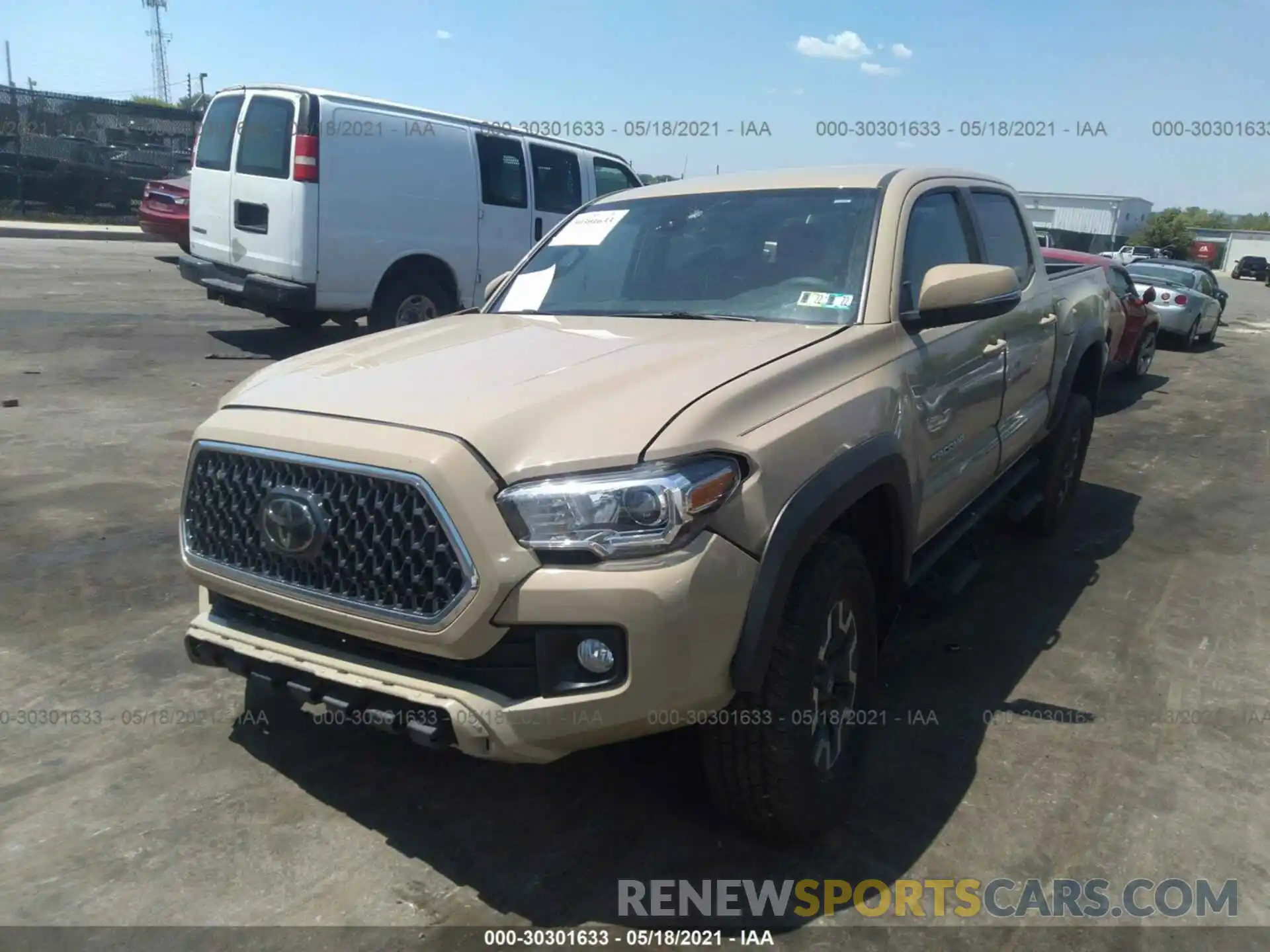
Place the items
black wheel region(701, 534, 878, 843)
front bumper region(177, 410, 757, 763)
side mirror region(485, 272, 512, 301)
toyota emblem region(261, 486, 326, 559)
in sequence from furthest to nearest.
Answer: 1. side mirror region(485, 272, 512, 301)
2. black wheel region(701, 534, 878, 843)
3. toyota emblem region(261, 486, 326, 559)
4. front bumper region(177, 410, 757, 763)

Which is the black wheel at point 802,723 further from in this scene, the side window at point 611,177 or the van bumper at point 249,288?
the side window at point 611,177

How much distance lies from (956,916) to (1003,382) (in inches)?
93.4

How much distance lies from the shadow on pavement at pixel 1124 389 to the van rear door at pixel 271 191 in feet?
25.1

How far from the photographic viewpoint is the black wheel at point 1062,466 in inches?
217

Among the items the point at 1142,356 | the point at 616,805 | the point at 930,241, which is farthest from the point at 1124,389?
the point at 616,805

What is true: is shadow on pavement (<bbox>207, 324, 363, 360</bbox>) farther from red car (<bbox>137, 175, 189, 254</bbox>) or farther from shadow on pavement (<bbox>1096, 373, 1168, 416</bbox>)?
shadow on pavement (<bbox>1096, 373, 1168, 416</bbox>)

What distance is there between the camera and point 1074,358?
5430 millimetres

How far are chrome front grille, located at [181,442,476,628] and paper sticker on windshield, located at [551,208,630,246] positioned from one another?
195 cm

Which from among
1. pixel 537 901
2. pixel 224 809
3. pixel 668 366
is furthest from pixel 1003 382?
pixel 224 809

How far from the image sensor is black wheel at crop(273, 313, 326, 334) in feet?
31.3

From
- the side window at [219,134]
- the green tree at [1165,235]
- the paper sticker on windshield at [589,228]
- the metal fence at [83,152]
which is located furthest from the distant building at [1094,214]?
the paper sticker on windshield at [589,228]

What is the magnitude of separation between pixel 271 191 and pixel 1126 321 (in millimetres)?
9021

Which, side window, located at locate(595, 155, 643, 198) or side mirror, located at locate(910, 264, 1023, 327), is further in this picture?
side window, located at locate(595, 155, 643, 198)

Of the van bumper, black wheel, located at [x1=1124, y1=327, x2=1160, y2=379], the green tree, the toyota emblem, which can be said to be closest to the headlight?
the toyota emblem
